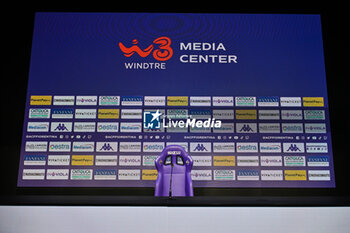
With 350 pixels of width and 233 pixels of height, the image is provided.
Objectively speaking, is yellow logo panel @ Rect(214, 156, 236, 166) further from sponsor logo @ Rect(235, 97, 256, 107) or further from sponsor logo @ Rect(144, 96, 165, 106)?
sponsor logo @ Rect(144, 96, 165, 106)

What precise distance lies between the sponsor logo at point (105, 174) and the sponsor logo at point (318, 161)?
249 centimetres

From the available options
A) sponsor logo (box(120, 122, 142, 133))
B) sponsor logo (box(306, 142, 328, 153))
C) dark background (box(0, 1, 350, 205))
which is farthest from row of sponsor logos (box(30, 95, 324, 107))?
sponsor logo (box(306, 142, 328, 153))

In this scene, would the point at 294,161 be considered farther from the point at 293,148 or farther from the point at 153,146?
the point at 153,146

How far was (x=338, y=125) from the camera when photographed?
11.6 ft

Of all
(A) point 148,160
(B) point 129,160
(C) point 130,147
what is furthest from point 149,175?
(C) point 130,147

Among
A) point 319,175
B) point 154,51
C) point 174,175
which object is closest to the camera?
point 174,175

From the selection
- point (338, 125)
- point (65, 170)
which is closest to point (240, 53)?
point (338, 125)

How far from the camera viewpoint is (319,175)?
3324 millimetres

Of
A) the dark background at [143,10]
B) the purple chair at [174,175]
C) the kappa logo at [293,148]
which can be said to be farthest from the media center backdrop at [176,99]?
the purple chair at [174,175]

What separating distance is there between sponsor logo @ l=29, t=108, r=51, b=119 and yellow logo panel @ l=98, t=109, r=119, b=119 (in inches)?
26.7

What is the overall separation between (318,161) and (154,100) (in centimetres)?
226

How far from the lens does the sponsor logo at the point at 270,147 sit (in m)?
3.40

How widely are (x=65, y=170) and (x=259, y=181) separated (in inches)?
97.2

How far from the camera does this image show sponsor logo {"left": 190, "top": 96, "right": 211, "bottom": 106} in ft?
11.5
